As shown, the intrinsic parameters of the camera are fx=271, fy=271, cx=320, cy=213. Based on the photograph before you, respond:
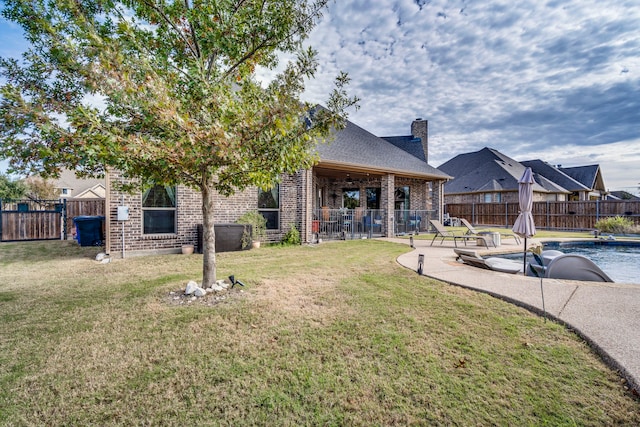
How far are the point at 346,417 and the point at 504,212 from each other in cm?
2396

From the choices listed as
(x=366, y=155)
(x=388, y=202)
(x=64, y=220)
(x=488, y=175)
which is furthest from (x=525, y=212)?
(x=488, y=175)

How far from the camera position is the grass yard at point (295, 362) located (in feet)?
6.28

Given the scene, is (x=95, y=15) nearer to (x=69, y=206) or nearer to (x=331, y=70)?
(x=331, y=70)

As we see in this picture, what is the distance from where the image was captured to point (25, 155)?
305cm

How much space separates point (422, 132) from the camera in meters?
18.6

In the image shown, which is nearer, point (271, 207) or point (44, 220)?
point (271, 207)

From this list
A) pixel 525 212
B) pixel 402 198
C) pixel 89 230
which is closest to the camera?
pixel 525 212

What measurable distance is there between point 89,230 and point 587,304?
13967 mm

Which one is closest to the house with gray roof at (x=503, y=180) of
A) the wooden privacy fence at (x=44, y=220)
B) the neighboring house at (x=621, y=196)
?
the neighboring house at (x=621, y=196)

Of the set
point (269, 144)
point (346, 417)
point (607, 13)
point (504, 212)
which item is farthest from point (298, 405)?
point (504, 212)

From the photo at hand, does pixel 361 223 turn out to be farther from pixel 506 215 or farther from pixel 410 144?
pixel 506 215

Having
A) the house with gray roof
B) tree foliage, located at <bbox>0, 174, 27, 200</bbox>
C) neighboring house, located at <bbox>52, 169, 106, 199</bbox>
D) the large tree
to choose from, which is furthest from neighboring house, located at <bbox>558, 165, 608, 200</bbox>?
tree foliage, located at <bbox>0, 174, 27, 200</bbox>

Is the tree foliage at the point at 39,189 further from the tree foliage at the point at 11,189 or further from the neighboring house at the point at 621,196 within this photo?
the neighboring house at the point at 621,196

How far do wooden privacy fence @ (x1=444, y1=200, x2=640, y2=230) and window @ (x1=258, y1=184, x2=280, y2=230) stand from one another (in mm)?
17927
